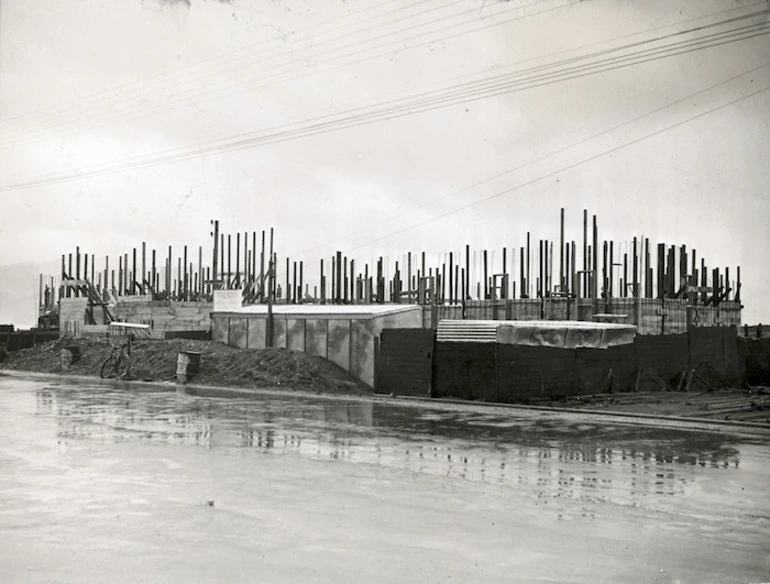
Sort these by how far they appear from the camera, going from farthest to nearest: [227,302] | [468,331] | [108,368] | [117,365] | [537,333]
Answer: [227,302]
[108,368]
[117,365]
[468,331]
[537,333]

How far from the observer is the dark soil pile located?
101ft

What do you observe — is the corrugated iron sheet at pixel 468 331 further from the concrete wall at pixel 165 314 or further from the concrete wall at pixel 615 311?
the concrete wall at pixel 165 314

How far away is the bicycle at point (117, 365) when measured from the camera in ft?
123

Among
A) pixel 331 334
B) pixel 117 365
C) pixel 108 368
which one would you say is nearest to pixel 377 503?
pixel 331 334

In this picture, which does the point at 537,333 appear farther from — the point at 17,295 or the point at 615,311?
the point at 17,295

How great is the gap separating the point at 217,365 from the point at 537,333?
1617 cm

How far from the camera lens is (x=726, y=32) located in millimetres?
11031

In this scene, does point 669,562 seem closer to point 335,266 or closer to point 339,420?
point 339,420

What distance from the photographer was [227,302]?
39875 mm

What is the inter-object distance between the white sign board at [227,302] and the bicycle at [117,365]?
499cm

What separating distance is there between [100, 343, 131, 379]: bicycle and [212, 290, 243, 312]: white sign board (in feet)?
16.4

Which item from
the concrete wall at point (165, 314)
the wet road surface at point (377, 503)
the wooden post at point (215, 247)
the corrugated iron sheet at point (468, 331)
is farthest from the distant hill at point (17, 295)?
the wet road surface at point (377, 503)

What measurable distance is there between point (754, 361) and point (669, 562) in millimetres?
29414

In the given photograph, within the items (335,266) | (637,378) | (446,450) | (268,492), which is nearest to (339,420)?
(446,450)
